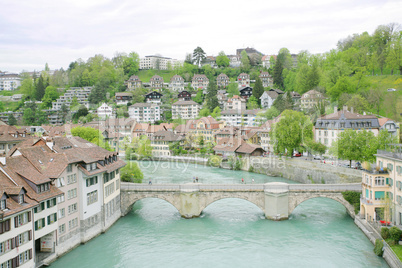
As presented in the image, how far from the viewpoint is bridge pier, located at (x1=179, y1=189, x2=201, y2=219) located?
38.3 metres

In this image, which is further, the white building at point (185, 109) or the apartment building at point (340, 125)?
the white building at point (185, 109)

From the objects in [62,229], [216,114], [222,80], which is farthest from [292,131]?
[222,80]

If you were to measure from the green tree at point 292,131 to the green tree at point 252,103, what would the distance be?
158 feet

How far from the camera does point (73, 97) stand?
137m

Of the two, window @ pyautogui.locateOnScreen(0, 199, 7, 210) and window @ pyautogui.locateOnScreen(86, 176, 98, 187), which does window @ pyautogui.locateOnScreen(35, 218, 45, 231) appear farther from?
window @ pyautogui.locateOnScreen(86, 176, 98, 187)

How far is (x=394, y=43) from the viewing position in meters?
77.6

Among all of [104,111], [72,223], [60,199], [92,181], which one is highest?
[104,111]

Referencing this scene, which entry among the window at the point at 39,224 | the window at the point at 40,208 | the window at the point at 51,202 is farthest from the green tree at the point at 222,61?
the window at the point at 39,224

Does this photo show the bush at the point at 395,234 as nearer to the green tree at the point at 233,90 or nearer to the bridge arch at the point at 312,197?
the bridge arch at the point at 312,197

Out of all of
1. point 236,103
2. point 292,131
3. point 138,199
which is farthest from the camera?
point 236,103

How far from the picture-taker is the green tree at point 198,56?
16060cm

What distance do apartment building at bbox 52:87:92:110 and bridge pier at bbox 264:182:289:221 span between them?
107189 millimetres

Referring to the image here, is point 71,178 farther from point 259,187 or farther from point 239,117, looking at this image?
point 239,117

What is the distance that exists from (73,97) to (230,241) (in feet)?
381
